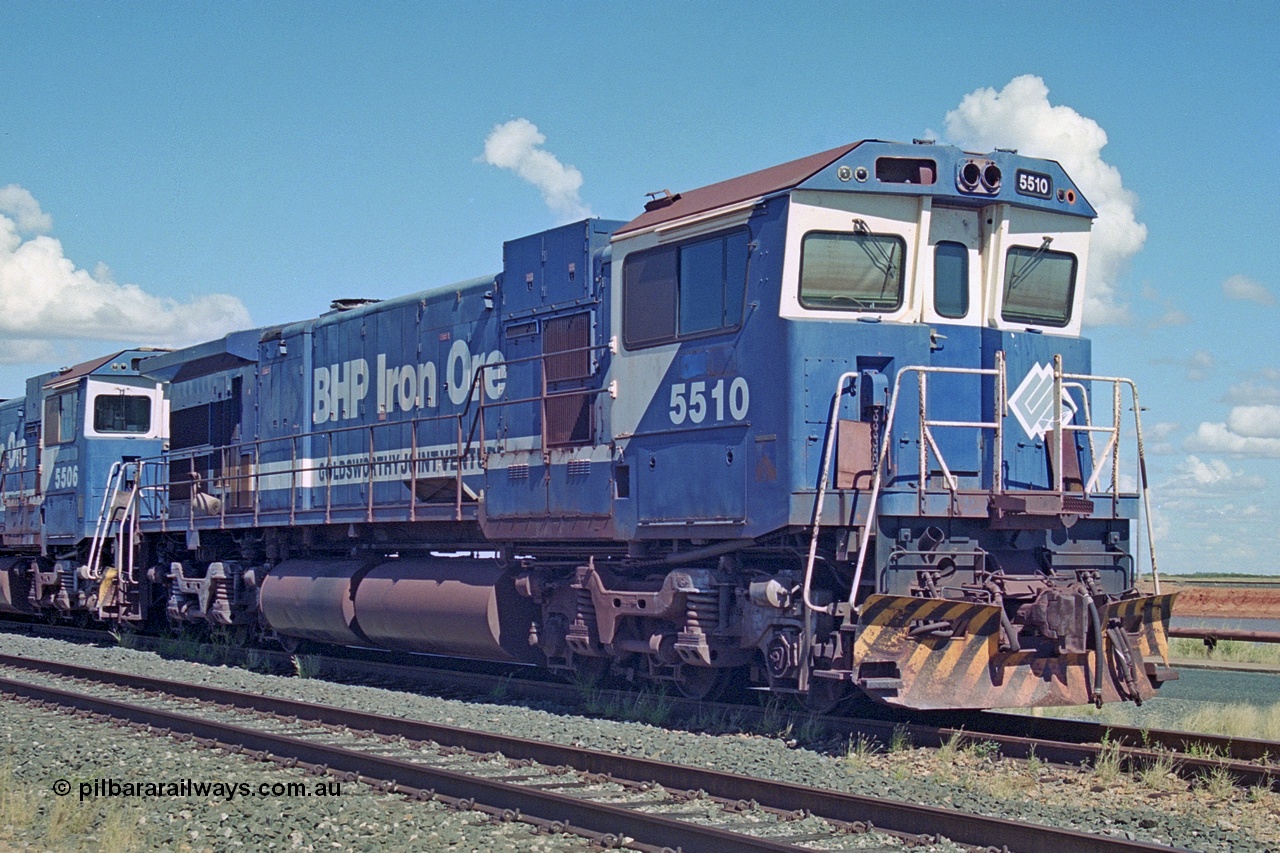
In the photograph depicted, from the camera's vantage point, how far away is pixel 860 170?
1021 centimetres

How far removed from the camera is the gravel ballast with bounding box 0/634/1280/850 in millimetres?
7484

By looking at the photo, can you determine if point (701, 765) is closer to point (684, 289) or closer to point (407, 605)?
point (684, 289)

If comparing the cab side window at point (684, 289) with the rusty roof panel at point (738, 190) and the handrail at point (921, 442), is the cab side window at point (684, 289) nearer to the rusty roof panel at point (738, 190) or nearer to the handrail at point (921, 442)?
the rusty roof panel at point (738, 190)

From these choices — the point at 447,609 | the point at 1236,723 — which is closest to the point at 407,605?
the point at 447,609

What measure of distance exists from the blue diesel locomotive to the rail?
1.2 inches

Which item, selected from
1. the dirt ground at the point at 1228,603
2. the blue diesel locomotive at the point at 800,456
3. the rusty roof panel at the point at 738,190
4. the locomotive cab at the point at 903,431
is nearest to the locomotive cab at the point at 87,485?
the blue diesel locomotive at the point at 800,456

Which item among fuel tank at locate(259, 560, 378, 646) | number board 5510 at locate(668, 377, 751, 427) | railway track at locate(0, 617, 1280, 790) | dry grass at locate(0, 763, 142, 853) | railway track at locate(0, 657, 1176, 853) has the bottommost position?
dry grass at locate(0, 763, 142, 853)

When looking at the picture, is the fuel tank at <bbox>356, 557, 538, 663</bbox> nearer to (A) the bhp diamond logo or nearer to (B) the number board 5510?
(B) the number board 5510

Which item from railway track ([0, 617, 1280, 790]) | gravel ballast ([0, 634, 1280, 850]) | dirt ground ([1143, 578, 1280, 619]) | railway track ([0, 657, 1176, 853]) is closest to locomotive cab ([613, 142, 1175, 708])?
railway track ([0, 617, 1280, 790])

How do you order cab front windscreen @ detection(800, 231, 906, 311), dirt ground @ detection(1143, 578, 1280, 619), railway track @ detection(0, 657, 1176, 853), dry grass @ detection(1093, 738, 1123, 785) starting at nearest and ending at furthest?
railway track @ detection(0, 657, 1176, 853) → dry grass @ detection(1093, 738, 1123, 785) → cab front windscreen @ detection(800, 231, 906, 311) → dirt ground @ detection(1143, 578, 1280, 619)

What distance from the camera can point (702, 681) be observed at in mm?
11625

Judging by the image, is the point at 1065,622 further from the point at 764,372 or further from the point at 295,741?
the point at 295,741

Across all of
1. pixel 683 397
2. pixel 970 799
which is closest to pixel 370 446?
pixel 683 397

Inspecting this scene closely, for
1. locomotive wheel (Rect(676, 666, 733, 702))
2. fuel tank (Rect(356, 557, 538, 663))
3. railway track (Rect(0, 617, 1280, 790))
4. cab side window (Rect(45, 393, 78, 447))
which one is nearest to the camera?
railway track (Rect(0, 617, 1280, 790))
